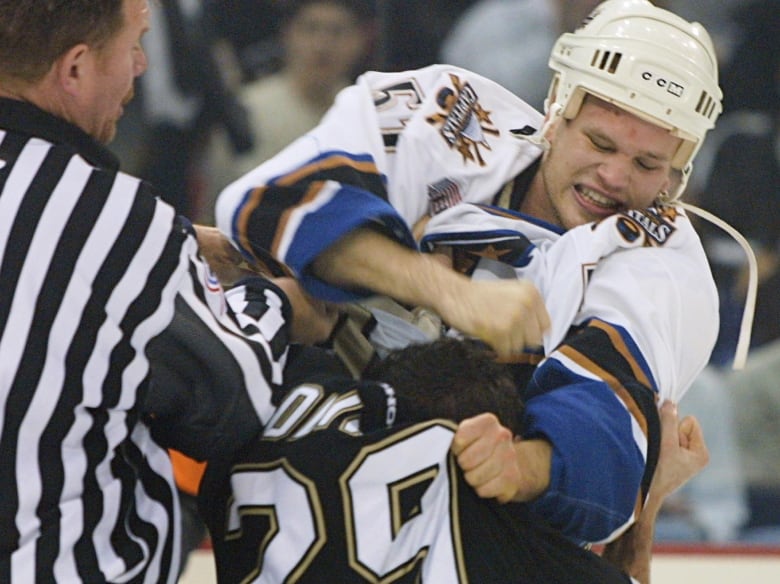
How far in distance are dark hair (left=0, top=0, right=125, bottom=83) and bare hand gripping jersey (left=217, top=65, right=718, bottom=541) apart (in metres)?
0.25

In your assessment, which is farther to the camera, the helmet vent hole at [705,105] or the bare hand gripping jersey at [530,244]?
the helmet vent hole at [705,105]

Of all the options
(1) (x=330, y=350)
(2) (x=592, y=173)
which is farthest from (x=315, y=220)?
(2) (x=592, y=173)

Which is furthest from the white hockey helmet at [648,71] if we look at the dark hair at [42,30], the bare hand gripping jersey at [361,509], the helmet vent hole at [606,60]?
the dark hair at [42,30]

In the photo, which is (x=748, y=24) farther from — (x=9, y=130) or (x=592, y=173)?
(x=9, y=130)

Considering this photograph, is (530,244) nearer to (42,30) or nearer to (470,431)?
(470,431)

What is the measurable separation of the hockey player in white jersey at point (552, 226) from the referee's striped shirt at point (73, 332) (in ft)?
0.58

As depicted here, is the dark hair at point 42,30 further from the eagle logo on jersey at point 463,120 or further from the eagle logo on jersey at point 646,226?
the eagle logo on jersey at point 646,226

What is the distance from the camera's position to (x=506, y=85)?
3.67m

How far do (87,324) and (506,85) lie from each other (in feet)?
8.20

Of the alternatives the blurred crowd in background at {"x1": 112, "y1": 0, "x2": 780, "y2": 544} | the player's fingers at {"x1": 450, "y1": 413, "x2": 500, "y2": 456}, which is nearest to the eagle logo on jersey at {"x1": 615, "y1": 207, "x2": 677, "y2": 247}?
the player's fingers at {"x1": 450, "y1": 413, "x2": 500, "y2": 456}

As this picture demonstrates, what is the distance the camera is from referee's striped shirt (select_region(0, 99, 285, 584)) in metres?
1.31

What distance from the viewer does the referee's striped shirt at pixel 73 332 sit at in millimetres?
1314

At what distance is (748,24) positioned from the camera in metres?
3.77

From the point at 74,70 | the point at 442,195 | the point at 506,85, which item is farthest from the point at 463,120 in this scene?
the point at 506,85
